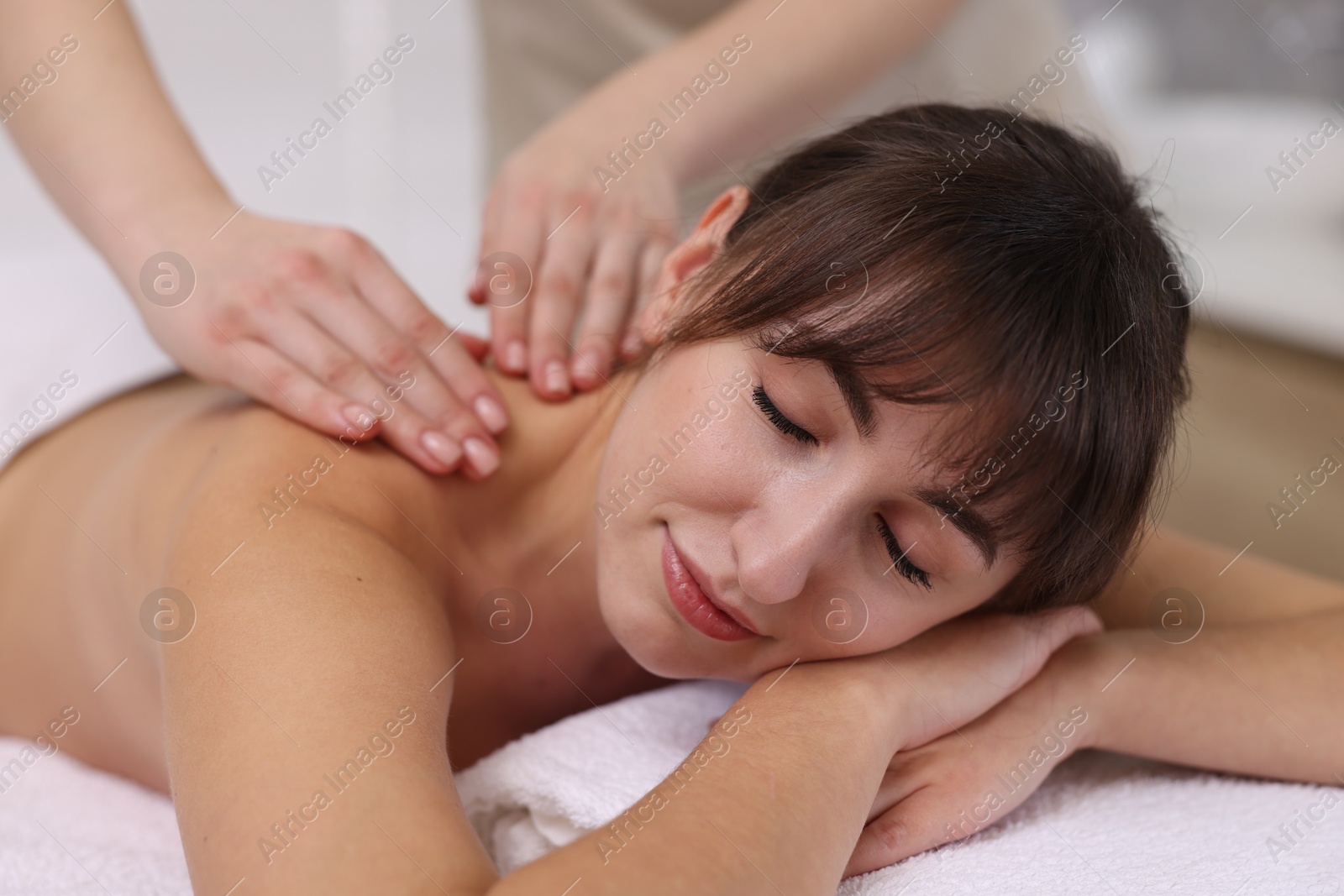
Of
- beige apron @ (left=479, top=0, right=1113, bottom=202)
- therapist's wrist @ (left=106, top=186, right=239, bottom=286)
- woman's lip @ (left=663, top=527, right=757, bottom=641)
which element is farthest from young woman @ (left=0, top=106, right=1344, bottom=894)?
beige apron @ (left=479, top=0, right=1113, bottom=202)

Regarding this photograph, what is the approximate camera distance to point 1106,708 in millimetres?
783

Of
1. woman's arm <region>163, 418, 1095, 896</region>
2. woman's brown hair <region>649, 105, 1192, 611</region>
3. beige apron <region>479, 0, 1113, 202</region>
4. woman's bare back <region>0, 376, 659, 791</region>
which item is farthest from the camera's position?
beige apron <region>479, 0, 1113, 202</region>

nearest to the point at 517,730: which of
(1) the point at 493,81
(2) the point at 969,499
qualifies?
(2) the point at 969,499

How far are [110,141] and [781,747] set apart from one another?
71 centimetres

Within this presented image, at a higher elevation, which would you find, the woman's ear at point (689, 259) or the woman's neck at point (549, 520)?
the woman's ear at point (689, 259)

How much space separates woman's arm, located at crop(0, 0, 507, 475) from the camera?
80 cm

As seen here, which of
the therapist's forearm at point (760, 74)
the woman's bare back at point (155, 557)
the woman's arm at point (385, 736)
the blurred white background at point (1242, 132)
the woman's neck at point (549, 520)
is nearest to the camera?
the woman's arm at point (385, 736)

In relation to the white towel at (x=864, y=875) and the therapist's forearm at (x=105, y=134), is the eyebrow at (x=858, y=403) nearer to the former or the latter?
the white towel at (x=864, y=875)

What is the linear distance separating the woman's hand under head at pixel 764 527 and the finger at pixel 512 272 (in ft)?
0.59

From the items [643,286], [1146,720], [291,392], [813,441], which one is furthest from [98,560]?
[1146,720]

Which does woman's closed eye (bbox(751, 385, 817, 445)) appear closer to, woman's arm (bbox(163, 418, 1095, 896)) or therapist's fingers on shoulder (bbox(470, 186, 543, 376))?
woman's arm (bbox(163, 418, 1095, 896))

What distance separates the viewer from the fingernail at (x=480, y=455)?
0.82 metres

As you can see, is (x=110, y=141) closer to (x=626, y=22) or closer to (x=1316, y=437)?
(x=626, y=22)

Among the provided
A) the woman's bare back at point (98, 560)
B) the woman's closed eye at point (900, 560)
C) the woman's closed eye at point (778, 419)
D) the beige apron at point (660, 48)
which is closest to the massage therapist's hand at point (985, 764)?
the woman's closed eye at point (900, 560)
